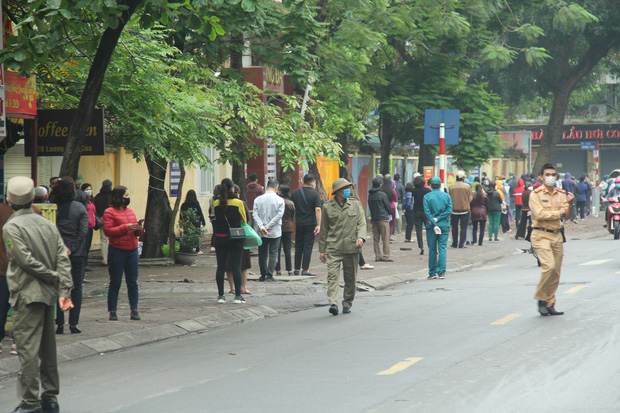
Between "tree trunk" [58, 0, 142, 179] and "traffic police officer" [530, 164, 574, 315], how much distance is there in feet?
18.7

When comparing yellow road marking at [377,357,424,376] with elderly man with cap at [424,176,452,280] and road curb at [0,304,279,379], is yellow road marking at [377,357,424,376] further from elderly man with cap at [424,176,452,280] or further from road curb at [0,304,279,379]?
elderly man with cap at [424,176,452,280]

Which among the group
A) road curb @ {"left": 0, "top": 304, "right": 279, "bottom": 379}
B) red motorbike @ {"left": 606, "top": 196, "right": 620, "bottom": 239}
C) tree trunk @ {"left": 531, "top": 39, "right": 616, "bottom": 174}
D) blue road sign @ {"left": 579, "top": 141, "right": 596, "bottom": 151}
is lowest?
road curb @ {"left": 0, "top": 304, "right": 279, "bottom": 379}

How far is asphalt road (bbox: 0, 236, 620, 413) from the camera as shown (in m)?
6.80

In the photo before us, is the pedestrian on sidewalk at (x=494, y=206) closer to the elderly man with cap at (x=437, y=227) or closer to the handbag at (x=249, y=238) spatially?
the elderly man with cap at (x=437, y=227)

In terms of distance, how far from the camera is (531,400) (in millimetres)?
6621

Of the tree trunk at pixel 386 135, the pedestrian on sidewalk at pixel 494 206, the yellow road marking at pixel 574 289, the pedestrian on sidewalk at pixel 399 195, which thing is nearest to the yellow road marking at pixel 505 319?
the yellow road marking at pixel 574 289

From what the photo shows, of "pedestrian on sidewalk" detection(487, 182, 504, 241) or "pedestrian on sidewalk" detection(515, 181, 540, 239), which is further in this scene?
"pedestrian on sidewalk" detection(487, 182, 504, 241)

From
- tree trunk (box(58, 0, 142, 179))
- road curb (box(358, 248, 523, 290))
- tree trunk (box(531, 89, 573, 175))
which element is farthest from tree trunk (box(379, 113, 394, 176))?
tree trunk (box(58, 0, 142, 179))

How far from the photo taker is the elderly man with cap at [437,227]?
1744 cm

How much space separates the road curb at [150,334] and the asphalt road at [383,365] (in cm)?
26

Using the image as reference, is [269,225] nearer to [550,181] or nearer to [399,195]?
[550,181]

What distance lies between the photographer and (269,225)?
53.4 ft

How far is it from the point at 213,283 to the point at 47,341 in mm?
9265

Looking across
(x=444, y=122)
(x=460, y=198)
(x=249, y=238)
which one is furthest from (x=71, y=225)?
(x=460, y=198)
